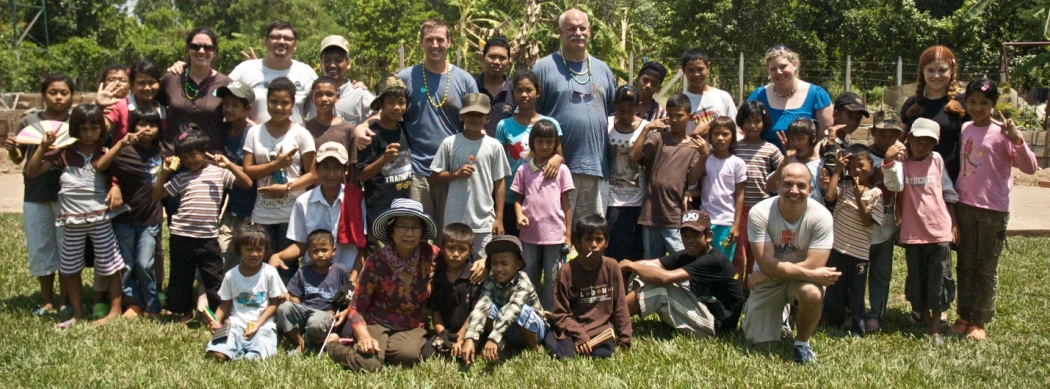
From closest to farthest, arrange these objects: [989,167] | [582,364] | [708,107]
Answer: [582,364]
[989,167]
[708,107]

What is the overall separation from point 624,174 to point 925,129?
2055 millimetres

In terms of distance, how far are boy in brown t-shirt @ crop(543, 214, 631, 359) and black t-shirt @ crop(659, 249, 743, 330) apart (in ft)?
A: 1.71

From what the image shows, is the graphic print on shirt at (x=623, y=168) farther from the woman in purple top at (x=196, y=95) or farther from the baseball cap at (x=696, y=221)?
the woman in purple top at (x=196, y=95)

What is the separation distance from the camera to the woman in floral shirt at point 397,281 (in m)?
5.36

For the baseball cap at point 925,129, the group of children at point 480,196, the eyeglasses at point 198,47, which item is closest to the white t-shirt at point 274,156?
the group of children at point 480,196

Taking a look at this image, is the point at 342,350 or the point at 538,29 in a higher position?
→ the point at 538,29

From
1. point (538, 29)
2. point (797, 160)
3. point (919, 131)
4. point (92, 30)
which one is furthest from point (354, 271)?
point (92, 30)

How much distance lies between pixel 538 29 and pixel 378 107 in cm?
745

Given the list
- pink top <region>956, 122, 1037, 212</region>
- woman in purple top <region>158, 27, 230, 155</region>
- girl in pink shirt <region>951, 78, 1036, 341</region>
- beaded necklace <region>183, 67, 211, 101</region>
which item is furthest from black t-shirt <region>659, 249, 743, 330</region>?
beaded necklace <region>183, 67, 211, 101</region>

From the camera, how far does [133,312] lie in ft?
20.4

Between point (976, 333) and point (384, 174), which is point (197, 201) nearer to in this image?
point (384, 174)

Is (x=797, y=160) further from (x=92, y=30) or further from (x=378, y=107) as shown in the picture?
(x=92, y=30)

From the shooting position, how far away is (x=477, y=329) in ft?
16.8

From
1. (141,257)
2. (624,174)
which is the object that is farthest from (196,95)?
(624,174)
